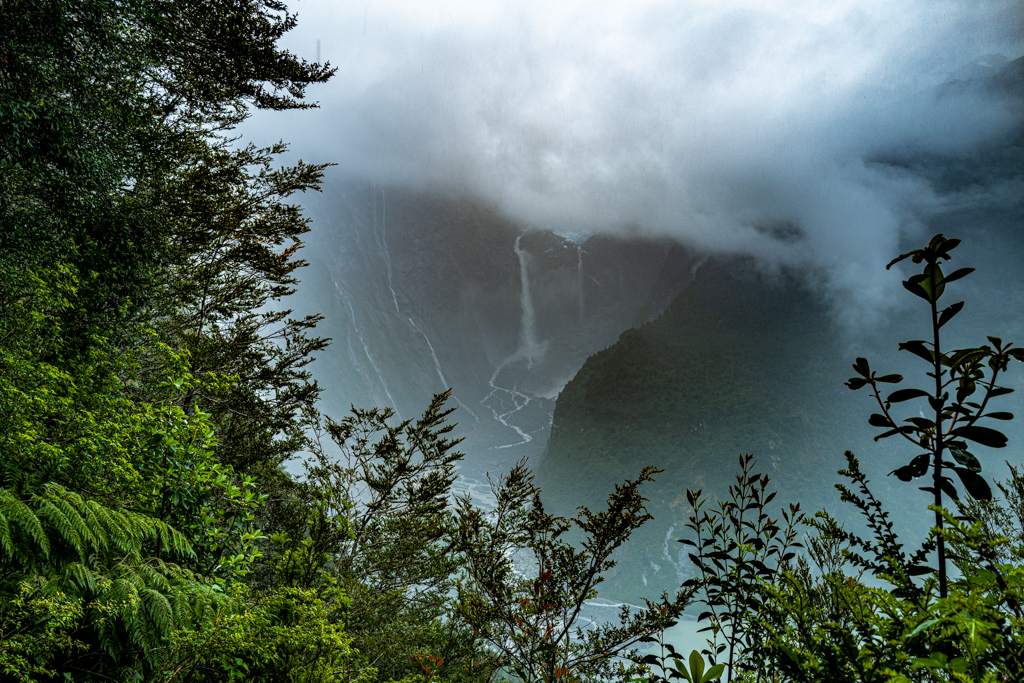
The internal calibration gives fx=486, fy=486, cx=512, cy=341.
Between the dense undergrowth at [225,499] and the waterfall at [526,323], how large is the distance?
123 m

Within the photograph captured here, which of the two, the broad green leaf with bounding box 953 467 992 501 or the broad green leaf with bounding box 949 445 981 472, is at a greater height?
the broad green leaf with bounding box 949 445 981 472

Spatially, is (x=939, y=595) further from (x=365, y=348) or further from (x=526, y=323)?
(x=526, y=323)

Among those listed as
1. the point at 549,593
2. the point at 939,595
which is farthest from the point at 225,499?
the point at 939,595

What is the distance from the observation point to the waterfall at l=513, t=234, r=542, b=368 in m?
131

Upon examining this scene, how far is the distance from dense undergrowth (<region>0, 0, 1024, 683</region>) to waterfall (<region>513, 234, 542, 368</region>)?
12276 cm

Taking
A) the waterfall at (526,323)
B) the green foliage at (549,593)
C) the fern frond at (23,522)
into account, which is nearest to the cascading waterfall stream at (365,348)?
the waterfall at (526,323)

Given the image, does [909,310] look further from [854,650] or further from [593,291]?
[854,650]

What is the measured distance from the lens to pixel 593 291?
449 ft

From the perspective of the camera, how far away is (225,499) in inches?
171

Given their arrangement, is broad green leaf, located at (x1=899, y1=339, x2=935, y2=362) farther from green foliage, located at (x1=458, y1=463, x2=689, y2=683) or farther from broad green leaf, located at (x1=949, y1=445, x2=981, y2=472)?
green foliage, located at (x1=458, y1=463, x2=689, y2=683)

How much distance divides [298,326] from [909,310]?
155 metres

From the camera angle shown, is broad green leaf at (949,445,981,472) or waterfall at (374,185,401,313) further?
waterfall at (374,185,401,313)

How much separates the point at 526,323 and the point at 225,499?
128 metres

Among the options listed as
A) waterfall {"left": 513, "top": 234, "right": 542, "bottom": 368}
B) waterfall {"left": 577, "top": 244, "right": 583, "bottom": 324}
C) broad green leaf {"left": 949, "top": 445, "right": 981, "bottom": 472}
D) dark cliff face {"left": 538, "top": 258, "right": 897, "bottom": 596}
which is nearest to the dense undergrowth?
broad green leaf {"left": 949, "top": 445, "right": 981, "bottom": 472}
